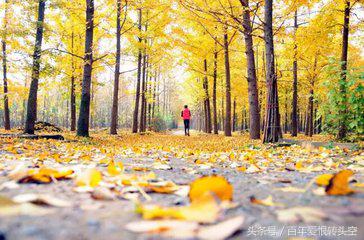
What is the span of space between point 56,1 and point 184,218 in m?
11.3

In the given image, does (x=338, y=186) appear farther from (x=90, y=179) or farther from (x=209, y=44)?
(x=209, y=44)

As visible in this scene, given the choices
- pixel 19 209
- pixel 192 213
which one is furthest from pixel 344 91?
pixel 19 209

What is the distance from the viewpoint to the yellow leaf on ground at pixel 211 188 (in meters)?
1.31

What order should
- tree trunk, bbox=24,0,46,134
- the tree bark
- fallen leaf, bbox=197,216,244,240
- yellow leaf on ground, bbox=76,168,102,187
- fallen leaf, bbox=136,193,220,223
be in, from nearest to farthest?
1. fallen leaf, bbox=197,216,244,240
2. fallen leaf, bbox=136,193,220,223
3. yellow leaf on ground, bbox=76,168,102,187
4. tree trunk, bbox=24,0,46,134
5. the tree bark

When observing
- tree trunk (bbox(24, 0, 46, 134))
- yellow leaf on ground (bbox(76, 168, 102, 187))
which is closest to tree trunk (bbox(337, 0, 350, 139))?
yellow leaf on ground (bbox(76, 168, 102, 187))

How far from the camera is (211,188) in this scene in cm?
133

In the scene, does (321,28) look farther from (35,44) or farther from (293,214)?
(293,214)

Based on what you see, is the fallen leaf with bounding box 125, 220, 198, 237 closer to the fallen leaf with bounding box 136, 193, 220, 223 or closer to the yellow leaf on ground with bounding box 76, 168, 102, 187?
the fallen leaf with bounding box 136, 193, 220, 223

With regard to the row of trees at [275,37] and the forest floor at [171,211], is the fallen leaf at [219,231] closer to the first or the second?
the forest floor at [171,211]

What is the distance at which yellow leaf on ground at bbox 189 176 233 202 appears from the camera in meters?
1.31

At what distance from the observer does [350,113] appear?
7547 millimetres

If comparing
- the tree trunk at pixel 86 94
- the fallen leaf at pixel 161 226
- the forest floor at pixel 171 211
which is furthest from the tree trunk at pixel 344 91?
the tree trunk at pixel 86 94

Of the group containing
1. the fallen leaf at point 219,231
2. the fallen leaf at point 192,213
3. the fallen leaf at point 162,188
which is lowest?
the fallen leaf at point 162,188

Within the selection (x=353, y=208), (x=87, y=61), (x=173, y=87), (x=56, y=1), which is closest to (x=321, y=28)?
(x=87, y=61)
